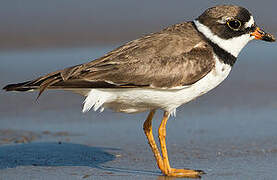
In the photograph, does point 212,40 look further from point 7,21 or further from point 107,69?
point 7,21

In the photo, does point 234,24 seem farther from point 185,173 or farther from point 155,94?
point 185,173

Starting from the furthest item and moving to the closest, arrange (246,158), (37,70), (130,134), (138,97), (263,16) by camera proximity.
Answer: (263,16), (37,70), (130,134), (246,158), (138,97)

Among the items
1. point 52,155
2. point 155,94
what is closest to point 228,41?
point 155,94

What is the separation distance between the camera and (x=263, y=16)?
12422mm

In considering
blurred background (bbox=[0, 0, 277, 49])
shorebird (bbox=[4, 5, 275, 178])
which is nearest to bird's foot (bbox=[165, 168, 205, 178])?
shorebird (bbox=[4, 5, 275, 178])

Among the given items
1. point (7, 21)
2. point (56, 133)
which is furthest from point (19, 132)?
point (7, 21)

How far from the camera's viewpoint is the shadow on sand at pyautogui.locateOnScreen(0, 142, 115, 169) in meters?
6.61

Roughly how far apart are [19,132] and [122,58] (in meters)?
→ 2.12

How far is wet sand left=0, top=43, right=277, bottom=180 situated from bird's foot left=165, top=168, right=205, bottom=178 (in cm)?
11

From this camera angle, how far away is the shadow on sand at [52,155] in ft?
21.7

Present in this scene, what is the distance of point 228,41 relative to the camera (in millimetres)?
6398

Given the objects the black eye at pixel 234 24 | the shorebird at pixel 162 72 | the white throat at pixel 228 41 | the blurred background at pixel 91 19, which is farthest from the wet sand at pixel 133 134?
the blurred background at pixel 91 19

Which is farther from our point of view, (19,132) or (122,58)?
(19,132)

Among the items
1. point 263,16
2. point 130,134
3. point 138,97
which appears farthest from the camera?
point 263,16
